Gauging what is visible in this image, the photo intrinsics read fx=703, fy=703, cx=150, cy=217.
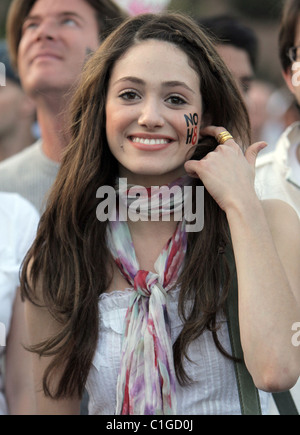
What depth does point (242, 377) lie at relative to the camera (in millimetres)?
2252

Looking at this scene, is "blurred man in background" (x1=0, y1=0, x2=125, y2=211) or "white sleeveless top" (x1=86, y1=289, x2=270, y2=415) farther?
"blurred man in background" (x1=0, y1=0, x2=125, y2=211)

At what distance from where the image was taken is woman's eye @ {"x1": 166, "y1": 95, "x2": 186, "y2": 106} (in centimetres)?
237

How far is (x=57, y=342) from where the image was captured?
238 cm

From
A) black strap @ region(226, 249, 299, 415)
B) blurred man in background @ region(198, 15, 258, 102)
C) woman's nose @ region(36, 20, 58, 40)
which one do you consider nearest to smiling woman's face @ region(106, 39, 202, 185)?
black strap @ region(226, 249, 299, 415)

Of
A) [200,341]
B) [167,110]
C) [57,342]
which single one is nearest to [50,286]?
[57,342]

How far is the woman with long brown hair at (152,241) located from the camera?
2.28 m

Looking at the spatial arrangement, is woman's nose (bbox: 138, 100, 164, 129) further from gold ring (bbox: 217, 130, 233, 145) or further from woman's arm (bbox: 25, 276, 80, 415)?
woman's arm (bbox: 25, 276, 80, 415)

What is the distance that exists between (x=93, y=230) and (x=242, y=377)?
725 millimetres

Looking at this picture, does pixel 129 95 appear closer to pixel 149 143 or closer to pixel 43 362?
pixel 149 143

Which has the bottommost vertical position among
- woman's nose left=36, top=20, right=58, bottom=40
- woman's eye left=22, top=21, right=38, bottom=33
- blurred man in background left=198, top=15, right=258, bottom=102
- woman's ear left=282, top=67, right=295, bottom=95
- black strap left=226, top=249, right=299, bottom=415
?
black strap left=226, top=249, right=299, bottom=415

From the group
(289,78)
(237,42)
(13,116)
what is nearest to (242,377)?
(289,78)

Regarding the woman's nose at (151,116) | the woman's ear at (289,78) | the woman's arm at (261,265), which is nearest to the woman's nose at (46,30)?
the woman's ear at (289,78)

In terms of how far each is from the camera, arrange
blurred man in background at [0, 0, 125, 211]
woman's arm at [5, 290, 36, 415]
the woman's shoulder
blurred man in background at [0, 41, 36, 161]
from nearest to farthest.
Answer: the woman's shoulder → woman's arm at [5, 290, 36, 415] → blurred man in background at [0, 0, 125, 211] → blurred man in background at [0, 41, 36, 161]
